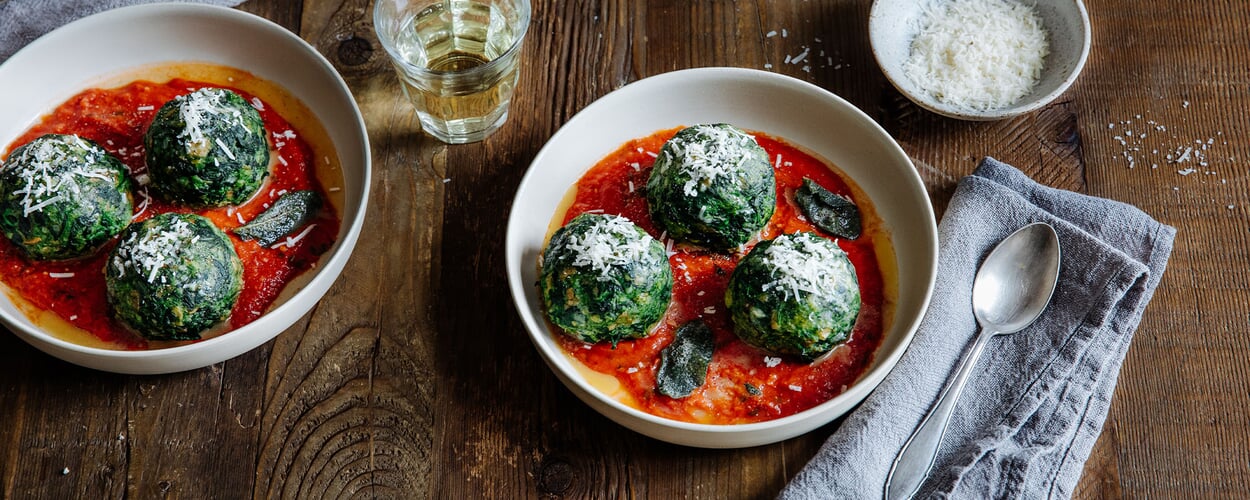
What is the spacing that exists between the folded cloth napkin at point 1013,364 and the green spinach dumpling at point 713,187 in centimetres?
65

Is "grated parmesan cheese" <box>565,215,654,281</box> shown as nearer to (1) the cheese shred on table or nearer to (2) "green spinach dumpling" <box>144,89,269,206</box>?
(2) "green spinach dumpling" <box>144,89,269,206</box>

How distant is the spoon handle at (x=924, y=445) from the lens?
2.85 metres

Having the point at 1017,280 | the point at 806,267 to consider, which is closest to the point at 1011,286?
the point at 1017,280

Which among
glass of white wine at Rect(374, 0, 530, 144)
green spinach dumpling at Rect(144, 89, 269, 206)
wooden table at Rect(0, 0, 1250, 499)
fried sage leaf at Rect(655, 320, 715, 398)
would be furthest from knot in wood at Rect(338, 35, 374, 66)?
fried sage leaf at Rect(655, 320, 715, 398)

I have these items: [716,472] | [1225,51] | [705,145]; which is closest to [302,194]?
[705,145]

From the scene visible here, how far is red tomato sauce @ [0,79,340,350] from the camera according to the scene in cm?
308

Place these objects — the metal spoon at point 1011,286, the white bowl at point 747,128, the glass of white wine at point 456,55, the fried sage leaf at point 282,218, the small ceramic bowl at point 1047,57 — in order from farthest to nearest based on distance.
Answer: the small ceramic bowl at point 1047,57 < the glass of white wine at point 456,55 < the fried sage leaf at point 282,218 < the metal spoon at point 1011,286 < the white bowl at point 747,128

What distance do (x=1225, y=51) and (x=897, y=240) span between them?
162 cm

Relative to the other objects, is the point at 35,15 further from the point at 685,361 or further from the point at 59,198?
the point at 685,361

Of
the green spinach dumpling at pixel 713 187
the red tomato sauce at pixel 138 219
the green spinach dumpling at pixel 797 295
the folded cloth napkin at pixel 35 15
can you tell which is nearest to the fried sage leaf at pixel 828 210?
the green spinach dumpling at pixel 713 187

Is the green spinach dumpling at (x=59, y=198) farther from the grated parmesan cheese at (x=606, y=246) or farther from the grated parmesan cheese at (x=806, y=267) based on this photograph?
the grated parmesan cheese at (x=806, y=267)

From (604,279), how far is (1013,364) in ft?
4.40

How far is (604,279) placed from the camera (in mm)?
2768

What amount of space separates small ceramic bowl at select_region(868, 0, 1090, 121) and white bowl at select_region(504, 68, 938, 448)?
1.12 ft
